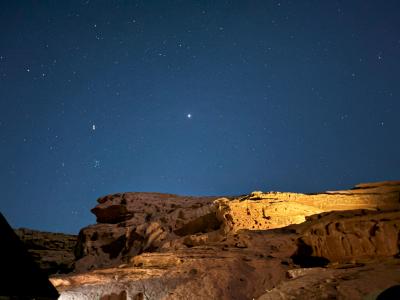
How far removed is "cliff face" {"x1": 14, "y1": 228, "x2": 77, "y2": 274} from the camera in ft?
85.0

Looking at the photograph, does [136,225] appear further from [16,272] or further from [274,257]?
[16,272]

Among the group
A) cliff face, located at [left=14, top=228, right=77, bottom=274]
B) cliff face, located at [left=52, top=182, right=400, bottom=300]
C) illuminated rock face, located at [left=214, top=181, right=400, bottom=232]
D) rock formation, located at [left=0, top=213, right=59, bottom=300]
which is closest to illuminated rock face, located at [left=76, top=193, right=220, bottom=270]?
cliff face, located at [left=52, top=182, right=400, bottom=300]

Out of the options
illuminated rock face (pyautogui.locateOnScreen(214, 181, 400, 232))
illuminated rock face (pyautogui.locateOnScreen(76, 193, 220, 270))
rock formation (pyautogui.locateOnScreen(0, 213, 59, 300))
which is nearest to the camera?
rock formation (pyautogui.locateOnScreen(0, 213, 59, 300))

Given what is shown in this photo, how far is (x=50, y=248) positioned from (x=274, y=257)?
73.0ft

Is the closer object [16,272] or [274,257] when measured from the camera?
[16,272]

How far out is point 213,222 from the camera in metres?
19.7

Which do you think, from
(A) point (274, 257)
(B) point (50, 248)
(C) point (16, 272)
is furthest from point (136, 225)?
(C) point (16, 272)

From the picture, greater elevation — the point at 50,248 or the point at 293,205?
the point at 293,205

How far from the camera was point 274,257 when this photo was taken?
1283 centimetres

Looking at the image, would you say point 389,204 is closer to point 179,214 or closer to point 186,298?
point 179,214

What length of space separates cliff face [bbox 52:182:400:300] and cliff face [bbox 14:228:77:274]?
10271mm

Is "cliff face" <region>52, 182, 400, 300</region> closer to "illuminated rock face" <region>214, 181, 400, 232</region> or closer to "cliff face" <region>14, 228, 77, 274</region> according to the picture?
"illuminated rock face" <region>214, 181, 400, 232</region>

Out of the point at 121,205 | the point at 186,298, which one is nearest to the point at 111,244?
the point at 121,205

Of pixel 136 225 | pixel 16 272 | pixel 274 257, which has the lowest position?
pixel 274 257
